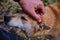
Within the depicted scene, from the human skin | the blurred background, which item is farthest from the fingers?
the blurred background

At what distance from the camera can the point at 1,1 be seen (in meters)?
1.29

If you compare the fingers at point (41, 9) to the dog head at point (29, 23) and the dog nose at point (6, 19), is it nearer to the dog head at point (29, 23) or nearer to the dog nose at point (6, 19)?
the dog head at point (29, 23)

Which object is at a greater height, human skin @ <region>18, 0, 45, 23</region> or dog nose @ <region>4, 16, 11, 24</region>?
human skin @ <region>18, 0, 45, 23</region>

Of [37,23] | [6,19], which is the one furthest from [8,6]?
[37,23]

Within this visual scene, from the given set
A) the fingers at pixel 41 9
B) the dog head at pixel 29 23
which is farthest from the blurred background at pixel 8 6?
the fingers at pixel 41 9

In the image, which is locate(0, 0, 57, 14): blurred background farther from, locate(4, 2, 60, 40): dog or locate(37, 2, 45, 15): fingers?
locate(37, 2, 45, 15): fingers

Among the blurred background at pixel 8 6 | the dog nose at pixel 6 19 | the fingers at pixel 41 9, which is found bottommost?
the dog nose at pixel 6 19

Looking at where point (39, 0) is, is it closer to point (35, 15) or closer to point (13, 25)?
point (35, 15)

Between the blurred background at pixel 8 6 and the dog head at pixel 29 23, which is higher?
the blurred background at pixel 8 6

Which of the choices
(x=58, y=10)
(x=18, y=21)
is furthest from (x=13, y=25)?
(x=58, y=10)

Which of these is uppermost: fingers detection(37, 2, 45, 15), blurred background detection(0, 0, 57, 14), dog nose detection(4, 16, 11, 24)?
fingers detection(37, 2, 45, 15)

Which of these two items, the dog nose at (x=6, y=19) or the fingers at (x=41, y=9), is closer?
the dog nose at (x=6, y=19)

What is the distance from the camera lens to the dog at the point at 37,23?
3.97 ft

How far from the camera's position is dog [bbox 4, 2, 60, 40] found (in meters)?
1.21
